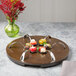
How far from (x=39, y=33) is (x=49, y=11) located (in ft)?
4.08

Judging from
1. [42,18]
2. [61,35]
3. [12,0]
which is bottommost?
[42,18]

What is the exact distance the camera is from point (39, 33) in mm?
2086

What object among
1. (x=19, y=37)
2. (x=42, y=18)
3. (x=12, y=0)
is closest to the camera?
(x=12, y=0)

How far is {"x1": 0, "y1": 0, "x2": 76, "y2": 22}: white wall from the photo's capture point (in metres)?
3.21

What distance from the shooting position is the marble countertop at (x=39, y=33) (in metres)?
1.42

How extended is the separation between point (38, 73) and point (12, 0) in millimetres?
708

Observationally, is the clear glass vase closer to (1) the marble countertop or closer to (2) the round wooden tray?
(1) the marble countertop

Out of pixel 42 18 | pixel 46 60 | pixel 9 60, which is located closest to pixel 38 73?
pixel 46 60

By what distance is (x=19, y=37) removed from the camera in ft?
6.47

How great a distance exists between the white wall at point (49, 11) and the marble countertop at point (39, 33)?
0.96 m

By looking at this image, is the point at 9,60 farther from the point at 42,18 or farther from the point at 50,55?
the point at 42,18

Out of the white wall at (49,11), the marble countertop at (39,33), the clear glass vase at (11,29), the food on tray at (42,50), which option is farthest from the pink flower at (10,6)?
the white wall at (49,11)

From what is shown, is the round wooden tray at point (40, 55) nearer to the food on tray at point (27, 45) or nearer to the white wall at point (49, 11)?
the food on tray at point (27, 45)

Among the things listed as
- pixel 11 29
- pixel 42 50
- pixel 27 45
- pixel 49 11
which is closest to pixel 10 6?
pixel 11 29
